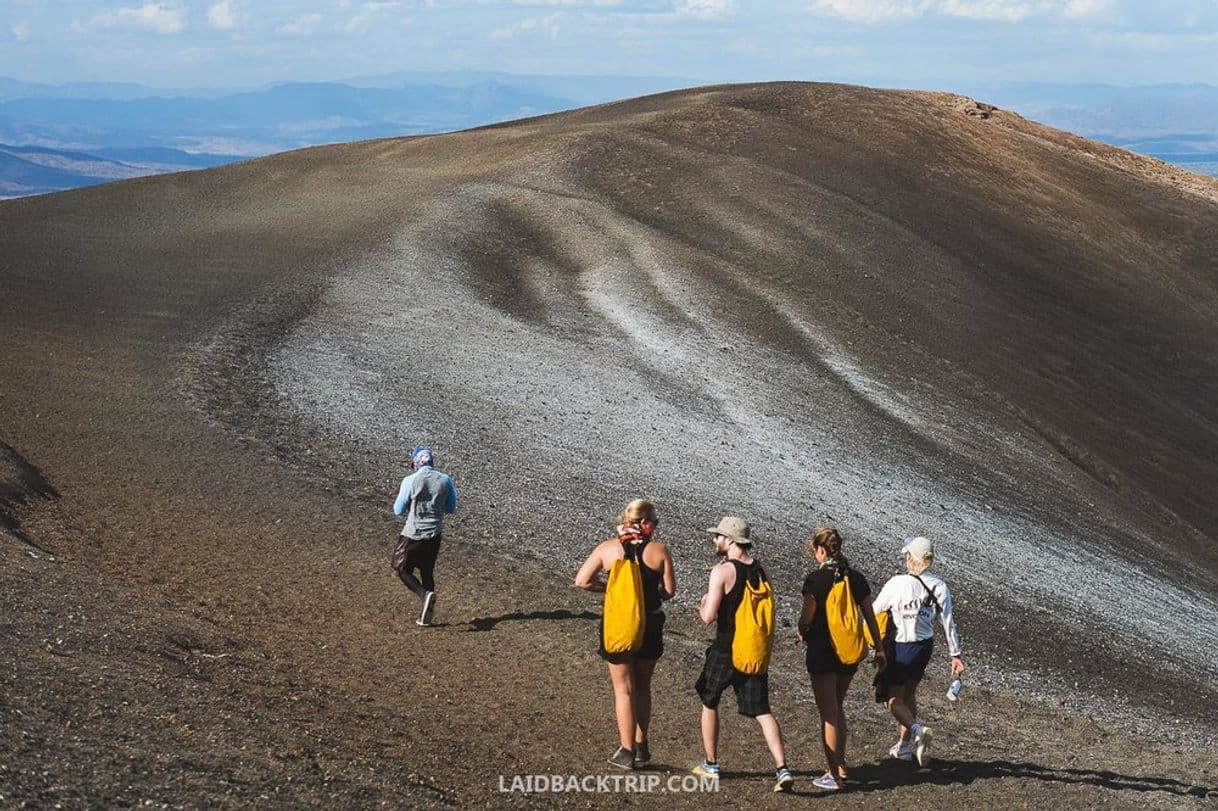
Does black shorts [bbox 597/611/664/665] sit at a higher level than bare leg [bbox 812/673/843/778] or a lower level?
higher

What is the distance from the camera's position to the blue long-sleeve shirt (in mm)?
15523

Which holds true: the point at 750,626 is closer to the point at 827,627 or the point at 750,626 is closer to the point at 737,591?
the point at 737,591

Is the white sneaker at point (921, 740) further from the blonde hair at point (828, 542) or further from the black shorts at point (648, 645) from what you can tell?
the black shorts at point (648, 645)

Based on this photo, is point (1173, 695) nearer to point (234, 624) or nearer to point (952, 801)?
point (952, 801)

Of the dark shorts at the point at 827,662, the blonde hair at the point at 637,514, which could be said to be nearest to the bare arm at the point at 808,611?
Answer: the dark shorts at the point at 827,662

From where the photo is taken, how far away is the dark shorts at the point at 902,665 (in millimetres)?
12508

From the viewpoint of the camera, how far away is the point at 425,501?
15.6m

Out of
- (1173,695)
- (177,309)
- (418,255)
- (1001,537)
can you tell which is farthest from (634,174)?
(1173,695)

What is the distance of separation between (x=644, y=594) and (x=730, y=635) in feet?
2.83

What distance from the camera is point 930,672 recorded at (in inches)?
728

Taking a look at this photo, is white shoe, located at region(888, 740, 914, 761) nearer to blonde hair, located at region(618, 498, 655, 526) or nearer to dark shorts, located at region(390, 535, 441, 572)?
blonde hair, located at region(618, 498, 655, 526)

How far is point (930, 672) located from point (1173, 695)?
18.1ft

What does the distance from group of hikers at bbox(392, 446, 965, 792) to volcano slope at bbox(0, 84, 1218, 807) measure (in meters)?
0.89

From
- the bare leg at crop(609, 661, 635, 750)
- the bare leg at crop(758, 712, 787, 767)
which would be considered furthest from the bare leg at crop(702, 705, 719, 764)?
the bare leg at crop(609, 661, 635, 750)
